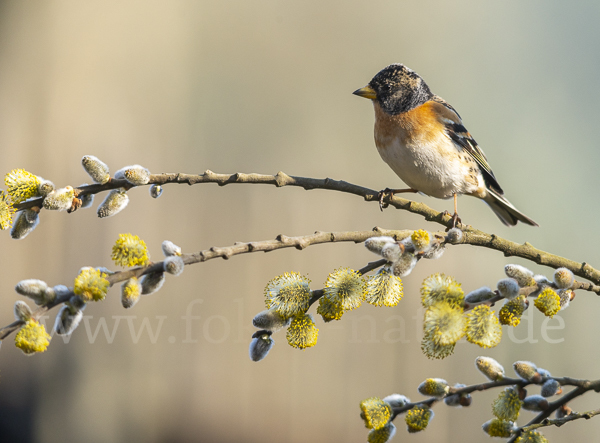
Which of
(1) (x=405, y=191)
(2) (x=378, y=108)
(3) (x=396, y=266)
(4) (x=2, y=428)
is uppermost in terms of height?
(2) (x=378, y=108)

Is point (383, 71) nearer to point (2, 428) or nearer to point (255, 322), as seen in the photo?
point (255, 322)

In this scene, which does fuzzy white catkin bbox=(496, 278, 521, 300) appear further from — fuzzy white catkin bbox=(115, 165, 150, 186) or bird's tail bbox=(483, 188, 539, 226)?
bird's tail bbox=(483, 188, 539, 226)

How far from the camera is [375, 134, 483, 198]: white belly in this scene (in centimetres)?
86

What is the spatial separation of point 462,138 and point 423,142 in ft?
0.42

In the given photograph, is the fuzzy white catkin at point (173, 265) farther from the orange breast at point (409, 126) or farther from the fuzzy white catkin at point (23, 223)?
the orange breast at point (409, 126)

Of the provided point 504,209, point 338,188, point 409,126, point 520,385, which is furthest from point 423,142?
point 520,385

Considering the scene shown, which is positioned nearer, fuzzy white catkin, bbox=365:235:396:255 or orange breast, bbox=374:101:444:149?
fuzzy white catkin, bbox=365:235:396:255

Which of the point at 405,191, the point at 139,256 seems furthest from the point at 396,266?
the point at 405,191

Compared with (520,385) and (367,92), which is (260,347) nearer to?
(520,385)

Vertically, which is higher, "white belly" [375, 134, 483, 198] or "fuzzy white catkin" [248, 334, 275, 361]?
"white belly" [375, 134, 483, 198]

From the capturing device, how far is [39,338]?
1.01 feet

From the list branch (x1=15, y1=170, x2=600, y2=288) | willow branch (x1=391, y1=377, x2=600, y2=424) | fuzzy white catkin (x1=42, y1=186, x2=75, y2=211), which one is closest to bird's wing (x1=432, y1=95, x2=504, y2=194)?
branch (x1=15, y1=170, x2=600, y2=288)

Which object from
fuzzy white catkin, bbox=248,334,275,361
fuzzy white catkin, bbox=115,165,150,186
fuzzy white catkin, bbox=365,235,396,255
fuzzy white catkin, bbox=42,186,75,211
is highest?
fuzzy white catkin, bbox=115,165,150,186

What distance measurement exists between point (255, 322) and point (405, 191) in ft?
1.96
